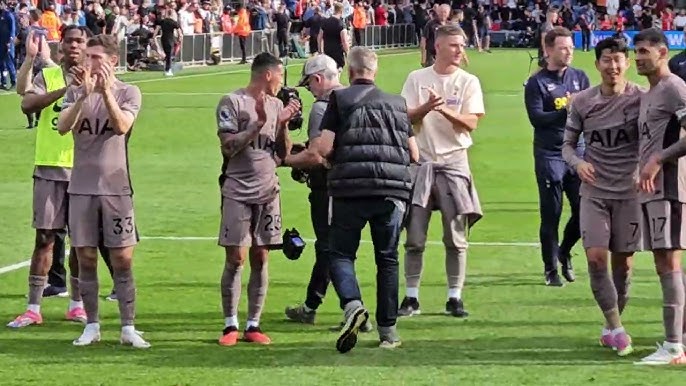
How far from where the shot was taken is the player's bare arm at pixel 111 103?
9227mm

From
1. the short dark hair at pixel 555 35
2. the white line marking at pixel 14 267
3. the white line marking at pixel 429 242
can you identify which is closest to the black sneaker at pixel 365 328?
the short dark hair at pixel 555 35

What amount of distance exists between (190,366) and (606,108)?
320 centimetres

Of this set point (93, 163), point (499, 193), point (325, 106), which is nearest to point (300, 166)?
point (325, 106)

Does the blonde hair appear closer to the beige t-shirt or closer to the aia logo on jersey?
the beige t-shirt

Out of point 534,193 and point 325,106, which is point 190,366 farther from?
point 534,193

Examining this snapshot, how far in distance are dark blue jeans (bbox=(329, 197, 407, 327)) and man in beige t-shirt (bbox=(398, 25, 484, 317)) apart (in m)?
1.31

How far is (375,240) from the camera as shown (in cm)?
950

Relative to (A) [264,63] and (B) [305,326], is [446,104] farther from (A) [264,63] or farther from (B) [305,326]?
(B) [305,326]

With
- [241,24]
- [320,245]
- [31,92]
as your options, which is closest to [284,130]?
[320,245]

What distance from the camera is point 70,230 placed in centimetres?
964

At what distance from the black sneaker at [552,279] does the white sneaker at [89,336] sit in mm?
4208

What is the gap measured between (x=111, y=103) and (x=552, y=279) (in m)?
4.63

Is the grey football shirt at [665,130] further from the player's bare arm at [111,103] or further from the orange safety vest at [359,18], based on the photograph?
the orange safety vest at [359,18]

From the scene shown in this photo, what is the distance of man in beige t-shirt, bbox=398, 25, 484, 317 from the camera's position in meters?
10.7
